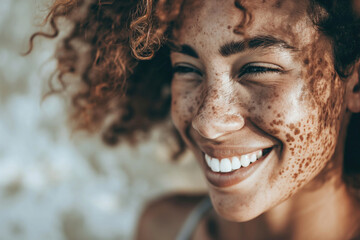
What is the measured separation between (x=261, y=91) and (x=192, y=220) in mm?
945

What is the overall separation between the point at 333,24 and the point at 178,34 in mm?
451

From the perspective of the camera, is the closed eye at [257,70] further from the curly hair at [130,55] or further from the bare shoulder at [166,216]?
the bare shoulder at [166,216]

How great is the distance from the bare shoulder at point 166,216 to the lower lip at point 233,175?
0.69 m

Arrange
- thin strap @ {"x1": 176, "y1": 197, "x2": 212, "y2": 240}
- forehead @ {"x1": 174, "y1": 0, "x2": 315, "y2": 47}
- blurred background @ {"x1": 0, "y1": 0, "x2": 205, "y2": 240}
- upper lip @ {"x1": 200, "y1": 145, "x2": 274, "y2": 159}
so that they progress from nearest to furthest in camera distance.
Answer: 1. forehead @ {"x1": 174, "y1": 0, "x2": 315, "y2": 47}
2. upper lip @ {"x1": 200, "y1": 145, "x2": 274, "y2": 159}
3. thin strap @ {"x1": 176, "y1": 197, "x2": 212, "y2": 240}
4. blurred background @ {"x1": 0, "y1": 0, "x2": 205, "y2": 240}

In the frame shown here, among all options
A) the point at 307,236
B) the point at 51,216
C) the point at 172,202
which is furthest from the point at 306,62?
the point at 51,216

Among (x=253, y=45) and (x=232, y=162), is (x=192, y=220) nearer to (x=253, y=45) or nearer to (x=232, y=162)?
(x=232, y=162)

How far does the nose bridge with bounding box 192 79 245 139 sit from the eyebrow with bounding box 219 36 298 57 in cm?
10

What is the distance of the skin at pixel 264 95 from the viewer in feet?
3.49

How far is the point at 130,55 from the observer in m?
1.43

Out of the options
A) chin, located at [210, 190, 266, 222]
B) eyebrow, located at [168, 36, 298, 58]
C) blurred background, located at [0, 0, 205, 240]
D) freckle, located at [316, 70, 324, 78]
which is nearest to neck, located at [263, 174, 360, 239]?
chin, located at [210, 190, 266, 222]

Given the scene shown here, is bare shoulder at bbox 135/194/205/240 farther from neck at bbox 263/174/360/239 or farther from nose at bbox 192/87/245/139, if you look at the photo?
nose at bbox 192/87/245/139

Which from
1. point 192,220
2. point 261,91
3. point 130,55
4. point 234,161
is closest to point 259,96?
point 261,91

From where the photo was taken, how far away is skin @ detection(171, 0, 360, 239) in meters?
1.06

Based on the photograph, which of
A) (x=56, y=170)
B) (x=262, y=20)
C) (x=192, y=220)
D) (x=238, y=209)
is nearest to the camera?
(x=262, y=20)
